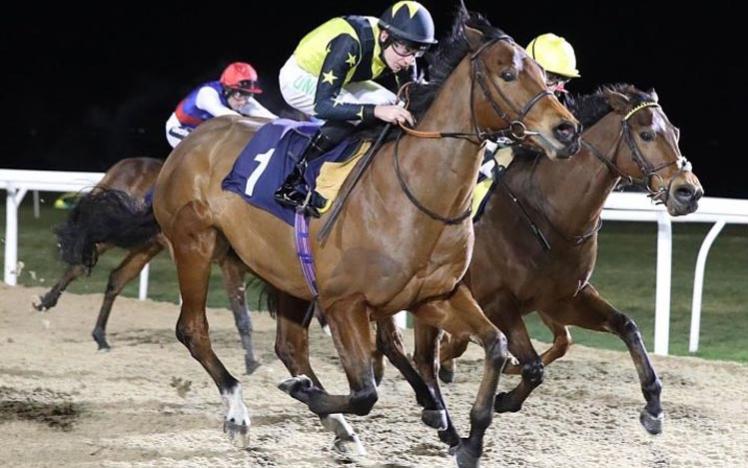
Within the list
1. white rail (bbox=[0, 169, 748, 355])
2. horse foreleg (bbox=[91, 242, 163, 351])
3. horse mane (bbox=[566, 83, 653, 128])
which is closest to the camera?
horse mane (bbox=[566, 83, 653, 128])

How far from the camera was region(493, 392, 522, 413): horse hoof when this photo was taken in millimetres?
5047

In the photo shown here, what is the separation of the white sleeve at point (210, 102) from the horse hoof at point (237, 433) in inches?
119

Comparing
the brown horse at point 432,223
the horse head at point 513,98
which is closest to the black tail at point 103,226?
the brown horse at point 432,223

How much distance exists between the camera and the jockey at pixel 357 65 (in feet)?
14.3

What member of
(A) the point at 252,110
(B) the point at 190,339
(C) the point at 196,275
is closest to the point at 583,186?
(C) the point at 196,275

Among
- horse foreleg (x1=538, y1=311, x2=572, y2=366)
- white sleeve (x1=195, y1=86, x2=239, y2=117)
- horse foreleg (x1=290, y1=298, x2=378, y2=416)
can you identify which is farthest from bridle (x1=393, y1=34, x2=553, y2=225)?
white sleeve (x1=195, y1=86, x2=239, y2=117)

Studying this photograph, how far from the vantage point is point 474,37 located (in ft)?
13.8

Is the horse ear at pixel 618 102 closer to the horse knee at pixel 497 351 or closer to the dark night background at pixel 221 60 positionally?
the horse knee at pixel 497 351

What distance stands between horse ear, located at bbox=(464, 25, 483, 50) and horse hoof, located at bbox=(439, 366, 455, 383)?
2.47 meters

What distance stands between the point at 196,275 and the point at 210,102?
2470 millimetres

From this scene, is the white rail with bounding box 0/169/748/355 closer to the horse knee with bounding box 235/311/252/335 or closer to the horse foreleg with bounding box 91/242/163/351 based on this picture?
the horse foreleg with bounding box 91/242/163/351

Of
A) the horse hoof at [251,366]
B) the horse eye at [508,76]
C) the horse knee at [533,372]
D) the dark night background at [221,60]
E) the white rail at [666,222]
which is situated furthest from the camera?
the dark night background at [221,60]

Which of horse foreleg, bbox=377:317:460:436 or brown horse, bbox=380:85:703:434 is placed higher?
brown horse, bbox=380:85:703:434

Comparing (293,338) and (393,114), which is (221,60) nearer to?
(293,338)
